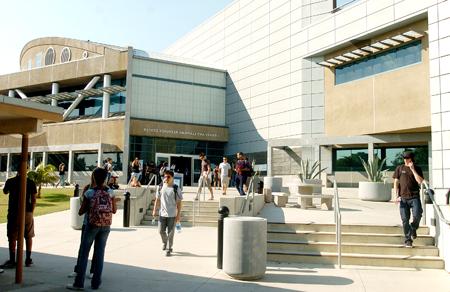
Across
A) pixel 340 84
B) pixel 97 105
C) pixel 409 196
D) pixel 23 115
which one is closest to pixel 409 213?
pixel 409 196

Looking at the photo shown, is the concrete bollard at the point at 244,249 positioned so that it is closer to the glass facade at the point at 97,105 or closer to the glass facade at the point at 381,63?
the glass facade at the point at 381,63

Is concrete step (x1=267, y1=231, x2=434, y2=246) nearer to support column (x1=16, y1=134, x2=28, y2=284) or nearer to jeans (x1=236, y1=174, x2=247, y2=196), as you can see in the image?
support column (x1=16, y1=134, x2=28, y2=284)

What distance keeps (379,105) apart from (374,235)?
16827mm

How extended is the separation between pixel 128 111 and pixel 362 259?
29053 millimetres

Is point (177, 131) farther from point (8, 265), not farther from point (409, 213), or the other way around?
point (8, 265)

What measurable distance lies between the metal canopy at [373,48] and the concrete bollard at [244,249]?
63.5ft

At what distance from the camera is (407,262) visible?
8.79 meters

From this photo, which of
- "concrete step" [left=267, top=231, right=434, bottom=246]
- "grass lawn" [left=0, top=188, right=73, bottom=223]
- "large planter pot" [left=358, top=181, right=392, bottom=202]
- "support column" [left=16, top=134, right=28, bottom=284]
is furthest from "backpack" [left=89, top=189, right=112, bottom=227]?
"large planter pot" [left=358, top=181, right=392, bottom=202]

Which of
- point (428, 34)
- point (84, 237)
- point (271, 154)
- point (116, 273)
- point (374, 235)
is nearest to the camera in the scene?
point (84, 237)

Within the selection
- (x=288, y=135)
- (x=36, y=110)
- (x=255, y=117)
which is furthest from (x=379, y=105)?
(x=36, y=110)

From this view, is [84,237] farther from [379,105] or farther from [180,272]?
[379,105]

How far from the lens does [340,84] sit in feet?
91.2

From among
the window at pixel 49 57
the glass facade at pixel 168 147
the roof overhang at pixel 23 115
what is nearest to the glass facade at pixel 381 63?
the glass facade at pixel 168 147

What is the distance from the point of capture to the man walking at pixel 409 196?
890 centimetres
